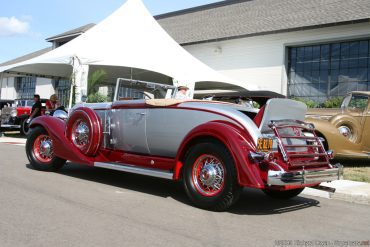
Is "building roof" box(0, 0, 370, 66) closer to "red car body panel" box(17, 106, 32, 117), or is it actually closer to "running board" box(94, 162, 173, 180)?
"red car body panel" box(17, 106, 32, 117)

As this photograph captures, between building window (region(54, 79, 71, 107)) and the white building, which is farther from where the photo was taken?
building window (region(54, 79, 71, 107))

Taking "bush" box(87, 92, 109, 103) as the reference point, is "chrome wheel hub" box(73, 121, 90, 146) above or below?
below

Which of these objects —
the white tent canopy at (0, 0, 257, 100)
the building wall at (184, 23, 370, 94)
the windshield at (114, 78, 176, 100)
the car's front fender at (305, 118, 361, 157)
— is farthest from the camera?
the building wall at (184, 23, 370, 94)

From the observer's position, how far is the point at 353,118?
9516 mm

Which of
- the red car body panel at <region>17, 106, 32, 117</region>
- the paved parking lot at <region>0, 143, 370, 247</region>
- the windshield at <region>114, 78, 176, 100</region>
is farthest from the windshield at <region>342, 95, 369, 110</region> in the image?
the red car body panel at <region>17, 106, 32, 117</region>

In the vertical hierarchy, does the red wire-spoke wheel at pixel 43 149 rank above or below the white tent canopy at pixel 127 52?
below

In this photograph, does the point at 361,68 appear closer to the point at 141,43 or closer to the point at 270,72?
the point at 270,72

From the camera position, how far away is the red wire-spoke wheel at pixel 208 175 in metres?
5.12

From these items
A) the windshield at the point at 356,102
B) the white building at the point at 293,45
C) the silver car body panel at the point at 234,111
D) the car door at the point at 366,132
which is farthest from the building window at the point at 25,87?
the silver car body panel at the point at 234,111

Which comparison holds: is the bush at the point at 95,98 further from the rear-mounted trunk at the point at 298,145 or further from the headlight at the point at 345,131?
the rear-mounted trunk at the point at 298,145

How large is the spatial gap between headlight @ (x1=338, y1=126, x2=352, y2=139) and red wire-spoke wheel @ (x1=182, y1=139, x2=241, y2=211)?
5.29 m

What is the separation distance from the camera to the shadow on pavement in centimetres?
557

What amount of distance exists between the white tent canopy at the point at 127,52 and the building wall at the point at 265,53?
280 centimetres

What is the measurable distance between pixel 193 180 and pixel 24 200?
211 cm
